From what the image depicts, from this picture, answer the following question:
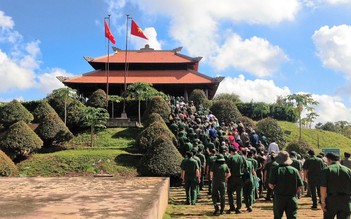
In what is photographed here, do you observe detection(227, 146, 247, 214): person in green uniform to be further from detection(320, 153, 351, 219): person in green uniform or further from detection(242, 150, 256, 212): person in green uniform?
detection(320, 153, 351, 219): person in green uniform

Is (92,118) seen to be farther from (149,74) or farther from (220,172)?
(149,74)

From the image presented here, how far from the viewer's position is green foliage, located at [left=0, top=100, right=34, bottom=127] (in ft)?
65.8

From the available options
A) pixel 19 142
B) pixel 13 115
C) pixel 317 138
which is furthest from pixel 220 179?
pixel 317 138

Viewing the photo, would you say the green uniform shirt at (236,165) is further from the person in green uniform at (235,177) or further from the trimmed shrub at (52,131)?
the trimmed shrub at (52,131)

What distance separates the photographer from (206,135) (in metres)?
15.1

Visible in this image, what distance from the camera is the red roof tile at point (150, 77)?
31.2 meters

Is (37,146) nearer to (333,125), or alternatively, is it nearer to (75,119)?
(75,119)

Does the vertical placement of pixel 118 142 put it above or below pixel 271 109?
below

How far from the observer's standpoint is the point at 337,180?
542 cm

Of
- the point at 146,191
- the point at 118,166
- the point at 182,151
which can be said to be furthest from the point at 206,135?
the point at 146,191

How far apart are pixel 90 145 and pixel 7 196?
1382 cm

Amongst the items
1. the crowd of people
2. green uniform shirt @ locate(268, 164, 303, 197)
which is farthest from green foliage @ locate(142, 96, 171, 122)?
green uniform shirt @ locate(268, 164, 303, 197)

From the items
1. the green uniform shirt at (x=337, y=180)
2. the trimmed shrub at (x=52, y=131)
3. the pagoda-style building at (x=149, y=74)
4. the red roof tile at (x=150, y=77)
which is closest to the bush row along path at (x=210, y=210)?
the green uniform shirt at (x=337, y=180)

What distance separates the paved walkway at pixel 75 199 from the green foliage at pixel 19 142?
764 centimetres
